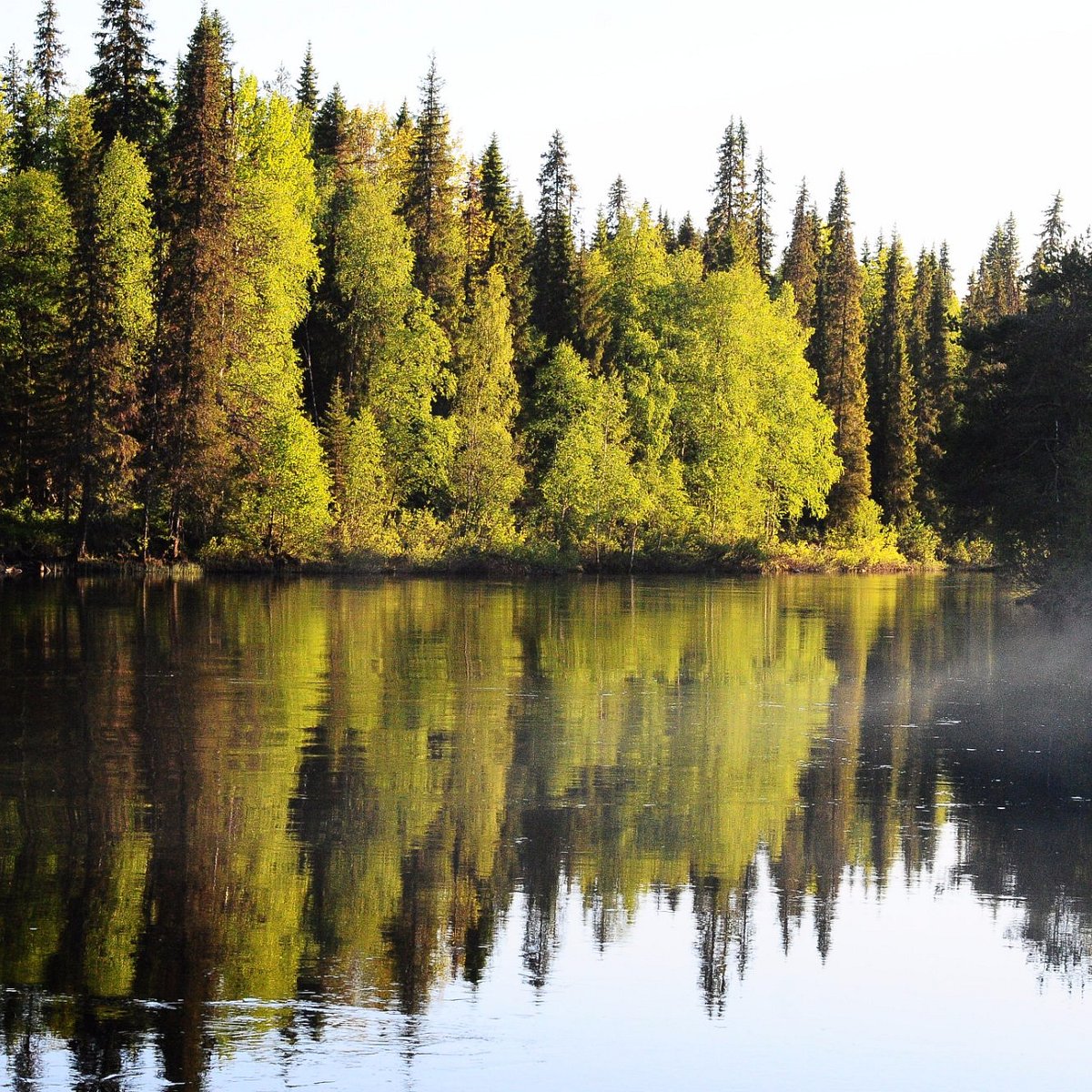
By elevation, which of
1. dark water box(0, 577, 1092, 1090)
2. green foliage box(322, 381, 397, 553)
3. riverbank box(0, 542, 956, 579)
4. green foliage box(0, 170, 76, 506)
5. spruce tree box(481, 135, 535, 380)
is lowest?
dark water box(0, 577, 1092, 1090)

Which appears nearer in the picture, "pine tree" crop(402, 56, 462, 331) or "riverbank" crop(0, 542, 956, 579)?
"riverbank" crop(0, 542, 956, 579)

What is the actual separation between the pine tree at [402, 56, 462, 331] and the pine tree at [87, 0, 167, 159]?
14.4 metres

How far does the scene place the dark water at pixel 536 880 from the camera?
8375mm

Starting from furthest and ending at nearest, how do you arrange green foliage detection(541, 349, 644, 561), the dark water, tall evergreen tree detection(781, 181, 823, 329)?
tall evergreen tree detection(781, 181, 823, 329)
green foliage detection(541, 349, 644, 561)
the dark water

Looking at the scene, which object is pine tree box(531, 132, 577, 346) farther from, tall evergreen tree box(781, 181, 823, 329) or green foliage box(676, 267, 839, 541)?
tall evergreen tree box(781, 181, 823, 329)

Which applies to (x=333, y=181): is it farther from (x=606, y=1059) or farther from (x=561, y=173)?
(x=606, y=1059)

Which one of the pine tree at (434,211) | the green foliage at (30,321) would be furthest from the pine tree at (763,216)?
the green foliage at (30,321)

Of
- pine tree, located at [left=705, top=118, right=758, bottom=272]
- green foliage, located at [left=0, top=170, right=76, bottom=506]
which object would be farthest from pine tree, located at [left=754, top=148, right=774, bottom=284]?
green foliage, located at [left=0, top=170, right=76, bottom=506]

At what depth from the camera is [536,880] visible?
1193 centimetres

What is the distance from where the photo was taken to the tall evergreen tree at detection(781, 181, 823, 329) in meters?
107

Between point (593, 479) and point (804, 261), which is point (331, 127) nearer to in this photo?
point (593, 479)

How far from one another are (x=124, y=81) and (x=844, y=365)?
162 ft

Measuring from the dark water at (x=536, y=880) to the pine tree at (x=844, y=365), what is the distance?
6740cm

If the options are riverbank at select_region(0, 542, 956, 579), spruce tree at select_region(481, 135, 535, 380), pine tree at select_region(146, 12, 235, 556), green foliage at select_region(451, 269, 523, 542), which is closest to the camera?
riverbank at select_region(0, 542, 956, 579)
